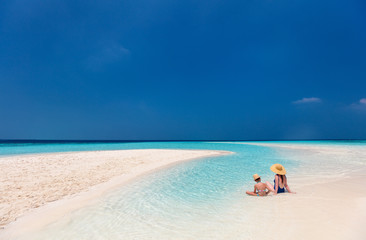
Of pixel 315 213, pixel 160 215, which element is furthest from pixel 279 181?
pixel 160 215

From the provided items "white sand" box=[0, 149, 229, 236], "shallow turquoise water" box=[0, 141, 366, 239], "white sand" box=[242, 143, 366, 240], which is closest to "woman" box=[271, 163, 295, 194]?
"white sand" box=[242, 143, 366, 240]

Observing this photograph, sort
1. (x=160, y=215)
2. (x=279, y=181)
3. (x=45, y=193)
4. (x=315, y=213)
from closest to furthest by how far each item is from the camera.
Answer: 1. (x=315, y=213)
2. (x=160, y=215)
3. (x=279, y=181)
4. (x=45, y=193)

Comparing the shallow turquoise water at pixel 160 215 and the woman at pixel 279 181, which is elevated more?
the woman at pixel 279 181

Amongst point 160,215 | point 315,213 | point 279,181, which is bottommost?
point 160,215

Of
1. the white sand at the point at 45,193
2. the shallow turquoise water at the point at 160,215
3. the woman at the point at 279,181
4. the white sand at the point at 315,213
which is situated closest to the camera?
the white sand at the point at 315,213

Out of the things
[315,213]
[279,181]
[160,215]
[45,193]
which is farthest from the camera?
[45,193]

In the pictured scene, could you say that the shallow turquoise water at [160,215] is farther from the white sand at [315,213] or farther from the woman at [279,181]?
the woman at [279,181]

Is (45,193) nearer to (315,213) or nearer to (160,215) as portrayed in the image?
(160,215)

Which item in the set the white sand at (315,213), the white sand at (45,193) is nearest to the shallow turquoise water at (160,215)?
the white sand at (315,213)

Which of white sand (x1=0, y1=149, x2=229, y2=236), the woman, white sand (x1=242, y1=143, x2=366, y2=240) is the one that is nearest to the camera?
white sand (x1=242, y1=143, x2=366, y2=240)

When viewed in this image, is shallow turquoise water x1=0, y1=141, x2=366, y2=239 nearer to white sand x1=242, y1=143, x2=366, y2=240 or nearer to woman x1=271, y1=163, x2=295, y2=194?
white sand x1=242, y1=143, x2=366, y2=240

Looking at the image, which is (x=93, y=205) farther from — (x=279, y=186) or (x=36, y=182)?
(x=279, y=186)

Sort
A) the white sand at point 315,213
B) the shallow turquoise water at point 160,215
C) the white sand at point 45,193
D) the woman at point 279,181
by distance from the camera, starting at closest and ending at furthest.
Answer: the white sand at point 315,213 < the shallow turquoise water at point 160,215 < the white sand at point 45,193 < the woman at point 279,181

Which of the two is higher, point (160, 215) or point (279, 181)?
point (279, 181)
